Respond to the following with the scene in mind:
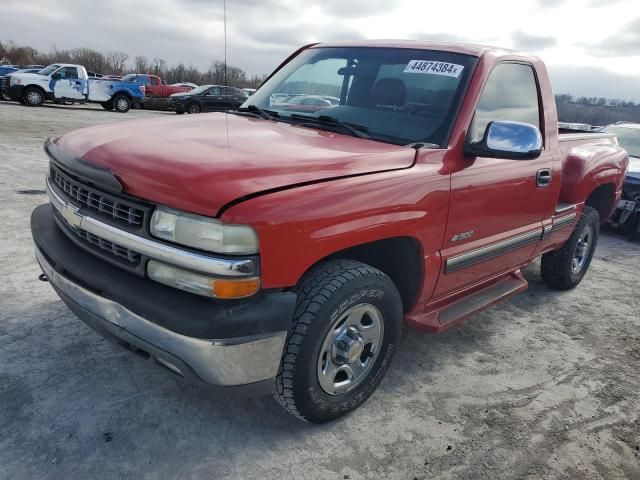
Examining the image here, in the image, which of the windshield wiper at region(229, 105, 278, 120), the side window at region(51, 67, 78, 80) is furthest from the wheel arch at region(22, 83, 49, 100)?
the windshield wiper at region(229, 105, 278, 120)

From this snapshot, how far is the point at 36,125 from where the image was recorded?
1389cm

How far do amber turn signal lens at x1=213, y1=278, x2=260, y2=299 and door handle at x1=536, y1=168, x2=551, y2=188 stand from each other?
2.29 metres

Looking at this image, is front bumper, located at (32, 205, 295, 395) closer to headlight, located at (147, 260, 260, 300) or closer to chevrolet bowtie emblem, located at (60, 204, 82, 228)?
headlight, located at (147, 260, 260, 300)

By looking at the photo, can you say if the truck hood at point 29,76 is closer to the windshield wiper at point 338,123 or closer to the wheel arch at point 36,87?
the wheel arch at point 36,87

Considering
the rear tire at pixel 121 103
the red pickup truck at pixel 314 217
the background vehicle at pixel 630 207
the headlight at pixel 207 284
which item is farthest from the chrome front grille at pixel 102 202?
the rear tire at pixel 121 103

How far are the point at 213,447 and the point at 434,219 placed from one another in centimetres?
154

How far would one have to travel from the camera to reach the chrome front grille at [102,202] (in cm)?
214

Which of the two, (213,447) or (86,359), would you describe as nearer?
(213,447)

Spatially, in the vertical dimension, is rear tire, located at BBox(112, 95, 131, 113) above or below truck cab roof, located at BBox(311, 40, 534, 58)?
below

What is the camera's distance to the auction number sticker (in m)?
3.03

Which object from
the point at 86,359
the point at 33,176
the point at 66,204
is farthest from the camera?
the point at 33,176

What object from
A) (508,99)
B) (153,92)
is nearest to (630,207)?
(508,99)

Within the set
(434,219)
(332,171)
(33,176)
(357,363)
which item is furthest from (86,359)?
(33,176)

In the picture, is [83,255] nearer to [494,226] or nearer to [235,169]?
[235,169]
